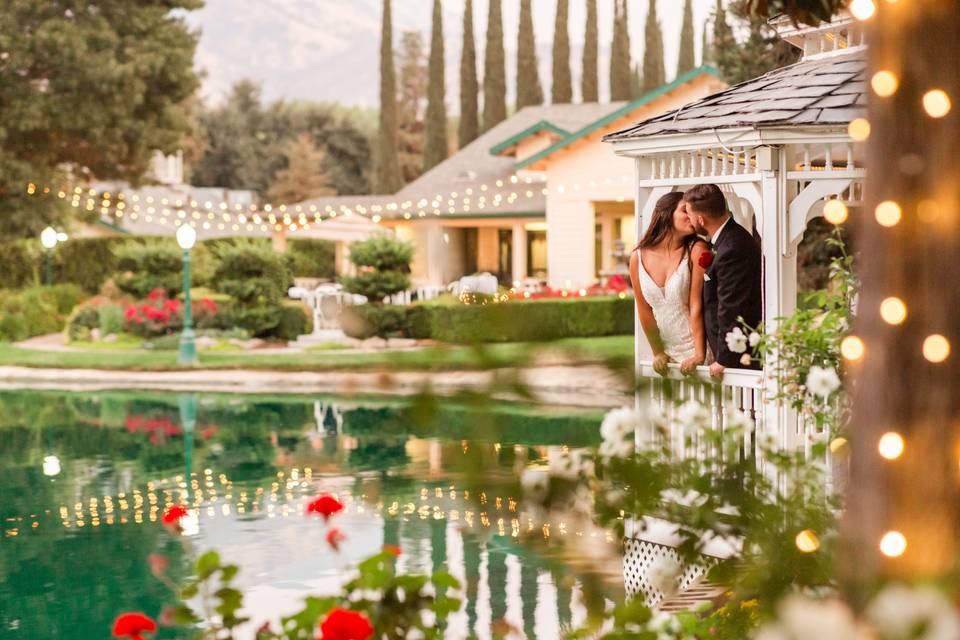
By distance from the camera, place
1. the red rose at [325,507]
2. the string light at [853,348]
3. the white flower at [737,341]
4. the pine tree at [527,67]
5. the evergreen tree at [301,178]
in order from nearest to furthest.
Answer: the string light at [853,348] < the red rose at [325,507] < the white flower at [737,341] < the pine tree at [527,67] < the evergreen tree at [301,178]

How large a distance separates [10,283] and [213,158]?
35243 mm

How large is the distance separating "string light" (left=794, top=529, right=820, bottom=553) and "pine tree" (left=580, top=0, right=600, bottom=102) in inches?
1932

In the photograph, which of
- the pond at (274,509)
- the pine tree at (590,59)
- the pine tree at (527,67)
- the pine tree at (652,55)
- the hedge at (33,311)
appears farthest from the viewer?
the pine tree at (652,55)

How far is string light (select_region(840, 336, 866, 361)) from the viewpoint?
2.06 metres

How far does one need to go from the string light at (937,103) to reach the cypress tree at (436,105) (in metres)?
48.1

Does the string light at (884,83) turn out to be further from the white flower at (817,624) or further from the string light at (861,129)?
the white flower at (817,624)

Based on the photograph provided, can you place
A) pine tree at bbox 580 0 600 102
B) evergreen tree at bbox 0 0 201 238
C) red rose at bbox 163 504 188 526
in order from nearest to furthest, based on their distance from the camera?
red rose at bbox 163 504 188 526, evergreen tree at bbox 0 0 201 238, pine tree at bbox 580 0 600 102

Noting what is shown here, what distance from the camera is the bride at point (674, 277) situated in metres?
8.09

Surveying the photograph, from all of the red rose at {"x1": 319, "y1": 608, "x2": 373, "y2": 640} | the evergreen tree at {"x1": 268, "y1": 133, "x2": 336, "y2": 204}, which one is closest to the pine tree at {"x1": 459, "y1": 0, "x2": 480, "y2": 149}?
the evergreen tree at {"x1": 268, "y1": 133, "x2": 336, "y2": 204}

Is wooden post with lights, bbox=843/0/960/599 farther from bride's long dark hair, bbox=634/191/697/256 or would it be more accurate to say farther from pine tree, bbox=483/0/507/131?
pine tree, bbox=483/0/507/131

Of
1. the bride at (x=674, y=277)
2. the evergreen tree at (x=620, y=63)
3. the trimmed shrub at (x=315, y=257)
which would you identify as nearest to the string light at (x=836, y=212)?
the bride at (x=674, y=277)

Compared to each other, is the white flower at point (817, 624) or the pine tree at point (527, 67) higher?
the pine tree at point (527, 67)

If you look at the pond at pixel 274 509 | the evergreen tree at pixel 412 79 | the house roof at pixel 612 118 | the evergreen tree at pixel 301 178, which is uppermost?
the evergreen tree at pixel 412 79

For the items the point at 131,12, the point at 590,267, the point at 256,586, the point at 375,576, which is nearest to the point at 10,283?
the point at 131,12
